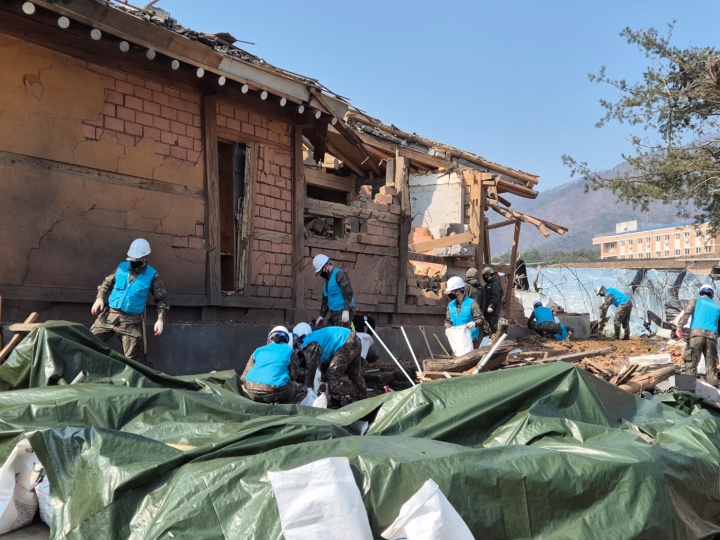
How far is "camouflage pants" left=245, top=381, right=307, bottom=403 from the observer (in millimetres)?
6656

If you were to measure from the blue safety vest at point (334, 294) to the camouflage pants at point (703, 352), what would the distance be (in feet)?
17.9

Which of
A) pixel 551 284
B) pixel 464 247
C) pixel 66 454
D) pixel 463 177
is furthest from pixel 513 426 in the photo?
pixel 551 284

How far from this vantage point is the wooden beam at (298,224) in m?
10.0

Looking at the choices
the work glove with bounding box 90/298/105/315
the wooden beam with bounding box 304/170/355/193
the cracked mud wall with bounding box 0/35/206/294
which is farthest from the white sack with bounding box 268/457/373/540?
the wooden beam with bounding box 304/170/355/193

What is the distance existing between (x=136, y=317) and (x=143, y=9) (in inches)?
139

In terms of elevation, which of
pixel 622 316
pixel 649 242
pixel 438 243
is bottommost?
pixel 622 316

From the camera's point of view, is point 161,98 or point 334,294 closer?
point 161,98

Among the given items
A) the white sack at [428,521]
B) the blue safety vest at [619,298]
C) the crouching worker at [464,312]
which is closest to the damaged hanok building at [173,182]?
the crouching worker at [464,312]

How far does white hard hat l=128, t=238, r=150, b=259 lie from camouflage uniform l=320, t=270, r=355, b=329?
2.58 metres

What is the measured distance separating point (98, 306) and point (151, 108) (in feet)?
8.58

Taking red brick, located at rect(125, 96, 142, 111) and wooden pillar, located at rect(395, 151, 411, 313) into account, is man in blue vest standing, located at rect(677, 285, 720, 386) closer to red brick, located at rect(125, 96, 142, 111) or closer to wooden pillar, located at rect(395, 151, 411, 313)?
wooden pillar, located at rect(395, 151, 411, 313)

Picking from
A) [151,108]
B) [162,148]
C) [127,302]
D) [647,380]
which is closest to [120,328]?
[127,302]

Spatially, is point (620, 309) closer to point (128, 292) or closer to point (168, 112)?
point (168, 112)

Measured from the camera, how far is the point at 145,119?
8281mm
